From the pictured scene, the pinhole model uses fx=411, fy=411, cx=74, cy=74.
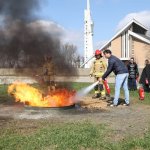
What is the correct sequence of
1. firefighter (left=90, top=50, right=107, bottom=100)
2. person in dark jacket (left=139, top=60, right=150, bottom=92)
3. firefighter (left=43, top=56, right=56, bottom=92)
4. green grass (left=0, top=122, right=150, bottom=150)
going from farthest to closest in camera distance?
person in dark jacket (left=139, top=60, right=150, bottom=92), firefighter (left=90, top=50, right=107, bottom=100), firefighter (left=43, top=56, right=56, bottom=92), green grass (left=0, top=122, right=150, bottom=150)

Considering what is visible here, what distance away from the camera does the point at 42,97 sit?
498 inches

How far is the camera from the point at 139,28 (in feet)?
136

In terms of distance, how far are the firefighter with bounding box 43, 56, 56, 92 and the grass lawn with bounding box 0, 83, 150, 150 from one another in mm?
4279

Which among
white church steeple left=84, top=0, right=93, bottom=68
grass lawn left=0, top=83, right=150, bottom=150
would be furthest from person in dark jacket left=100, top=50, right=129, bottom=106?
white church steeple left=84, top=0, right=93, bottom=68

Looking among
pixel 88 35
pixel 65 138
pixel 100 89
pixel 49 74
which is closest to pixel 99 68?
pixel 100 89

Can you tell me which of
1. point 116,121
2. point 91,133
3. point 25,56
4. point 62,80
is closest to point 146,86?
point 62,80

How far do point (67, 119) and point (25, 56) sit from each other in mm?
4142

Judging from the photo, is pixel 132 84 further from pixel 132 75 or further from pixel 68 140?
pixel 68 140

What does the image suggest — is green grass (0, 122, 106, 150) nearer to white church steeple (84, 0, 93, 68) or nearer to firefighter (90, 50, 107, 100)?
firefighter (90, 50, 107, 100)

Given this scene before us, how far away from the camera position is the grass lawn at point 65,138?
6981mm

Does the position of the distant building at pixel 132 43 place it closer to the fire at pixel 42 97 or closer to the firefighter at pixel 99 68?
the firefighter at pixel 99 68

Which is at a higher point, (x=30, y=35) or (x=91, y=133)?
(x=30, y=35)

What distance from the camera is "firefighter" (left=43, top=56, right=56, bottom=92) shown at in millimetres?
13172

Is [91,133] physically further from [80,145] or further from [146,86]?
[146,86]
